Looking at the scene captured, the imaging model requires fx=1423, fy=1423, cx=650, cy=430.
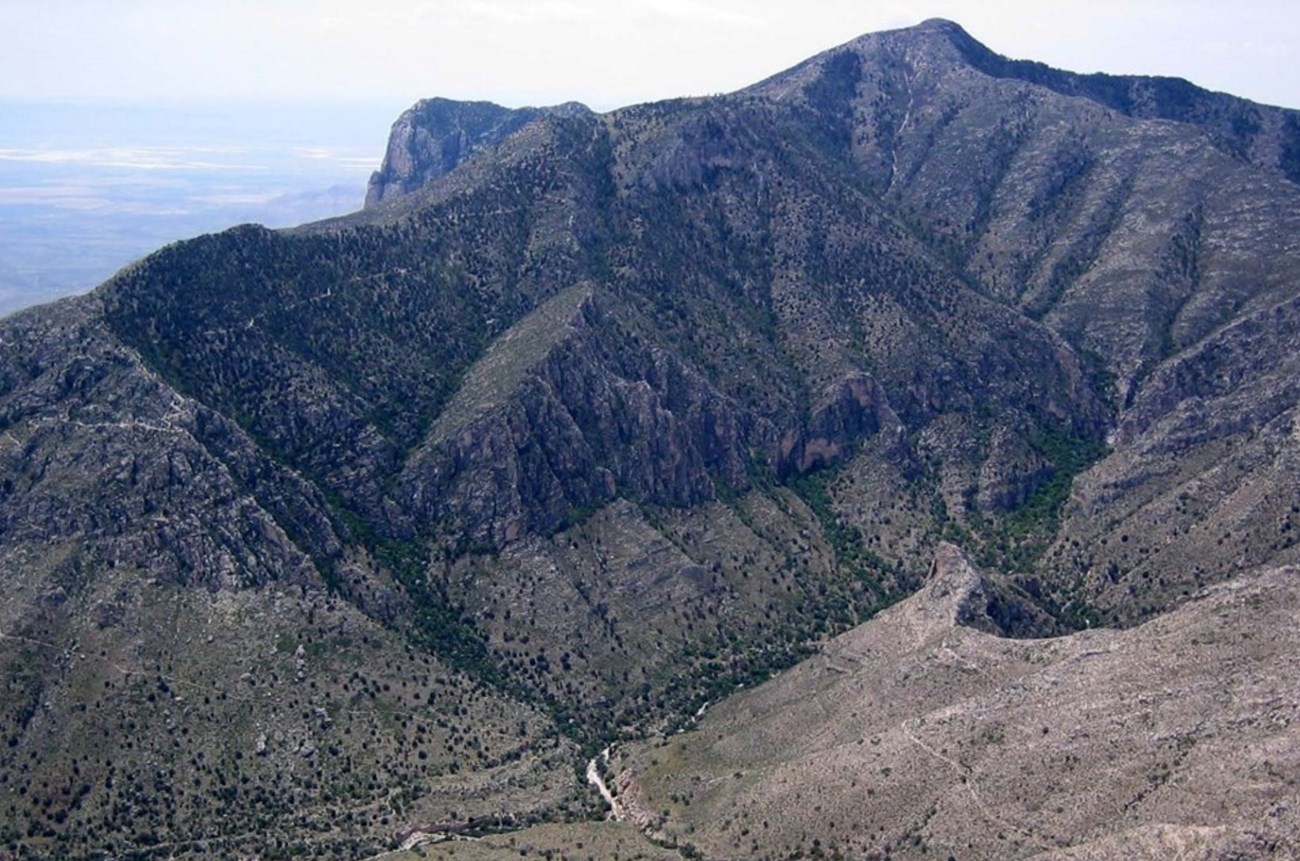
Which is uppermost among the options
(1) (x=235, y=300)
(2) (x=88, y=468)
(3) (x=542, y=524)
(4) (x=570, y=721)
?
(1) (x=235, y=300)

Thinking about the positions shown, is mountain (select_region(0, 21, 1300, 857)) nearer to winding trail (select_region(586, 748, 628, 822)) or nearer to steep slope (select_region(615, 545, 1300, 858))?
steep slope (select_region(615, 545, 1300, 858))

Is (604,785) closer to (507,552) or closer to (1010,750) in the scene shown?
(507,552)

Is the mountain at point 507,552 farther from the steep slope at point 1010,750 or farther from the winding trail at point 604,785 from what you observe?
the winding trail at point 604,785

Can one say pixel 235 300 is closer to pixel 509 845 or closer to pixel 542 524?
pixel 542 524

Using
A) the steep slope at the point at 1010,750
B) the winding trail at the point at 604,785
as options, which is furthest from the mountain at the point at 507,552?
the winding trail at the point at 604,785

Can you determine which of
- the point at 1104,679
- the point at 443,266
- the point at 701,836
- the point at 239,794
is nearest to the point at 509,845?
the point at 701,836

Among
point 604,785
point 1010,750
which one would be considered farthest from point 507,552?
point 1010,750
